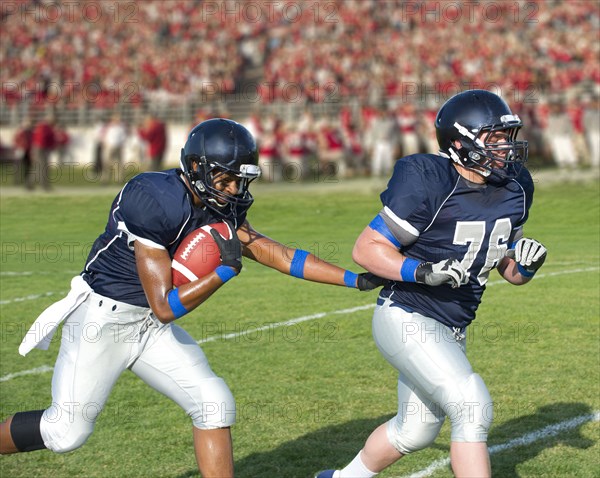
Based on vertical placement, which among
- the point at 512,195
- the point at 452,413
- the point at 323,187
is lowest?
the point at 323,187

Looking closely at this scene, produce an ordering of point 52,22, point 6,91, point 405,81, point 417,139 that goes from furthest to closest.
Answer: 1. point 52,22
2. point 6,91
3. point 405,81
4. point 417,139

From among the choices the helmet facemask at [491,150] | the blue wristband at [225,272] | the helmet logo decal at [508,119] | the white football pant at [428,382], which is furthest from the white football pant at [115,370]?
the helmet logo decal at [508,119]

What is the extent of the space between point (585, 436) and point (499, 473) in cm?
84

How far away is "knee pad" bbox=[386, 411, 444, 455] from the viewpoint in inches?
183

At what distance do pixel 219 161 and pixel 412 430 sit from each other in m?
1.56

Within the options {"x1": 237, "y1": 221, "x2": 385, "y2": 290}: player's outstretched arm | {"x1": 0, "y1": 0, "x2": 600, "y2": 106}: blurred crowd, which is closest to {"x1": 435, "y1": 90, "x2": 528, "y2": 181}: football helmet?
{"x1": 237, "y1": 221, "x2": 385, "y2": 290}: player's outstretched arm

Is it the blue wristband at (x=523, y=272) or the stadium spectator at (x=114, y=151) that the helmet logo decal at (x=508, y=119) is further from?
the stadium spectator at (x=114, y=151)

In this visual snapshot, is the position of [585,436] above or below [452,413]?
below

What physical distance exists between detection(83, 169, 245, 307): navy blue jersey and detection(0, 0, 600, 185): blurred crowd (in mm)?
18592

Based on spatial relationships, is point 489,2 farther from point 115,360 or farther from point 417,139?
point 115,360

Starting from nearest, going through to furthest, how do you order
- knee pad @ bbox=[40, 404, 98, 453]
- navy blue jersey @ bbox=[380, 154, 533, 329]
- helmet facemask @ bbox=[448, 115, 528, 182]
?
navy blue jersey @ bbox=[380, 154, 533, 329] < helmet facemask @ bbox=[448, 115, 528, 182] < knee pad @ bbox=[40, 404, 98, 453]

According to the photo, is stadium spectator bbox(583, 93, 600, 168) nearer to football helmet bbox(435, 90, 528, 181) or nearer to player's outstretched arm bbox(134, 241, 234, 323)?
football helmet bbox(435, 90, 528, 181)

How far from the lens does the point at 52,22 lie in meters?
34.6

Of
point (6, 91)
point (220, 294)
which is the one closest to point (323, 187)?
point (220, 294)
